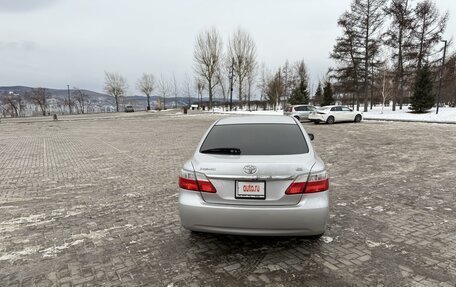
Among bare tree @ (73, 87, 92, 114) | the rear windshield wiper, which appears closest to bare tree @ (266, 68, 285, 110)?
the rear windshield wiper

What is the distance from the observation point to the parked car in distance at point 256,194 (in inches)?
120

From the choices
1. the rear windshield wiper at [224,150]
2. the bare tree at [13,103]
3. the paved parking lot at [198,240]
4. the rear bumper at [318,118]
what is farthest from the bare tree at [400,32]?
the bare tree at [13,103]

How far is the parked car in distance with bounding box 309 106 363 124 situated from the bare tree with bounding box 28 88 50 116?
70.8 meters

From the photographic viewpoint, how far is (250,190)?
3.08 m

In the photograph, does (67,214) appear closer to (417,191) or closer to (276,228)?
(276,228)

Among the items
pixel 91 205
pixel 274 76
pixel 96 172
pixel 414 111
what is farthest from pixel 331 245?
pixel 274 76

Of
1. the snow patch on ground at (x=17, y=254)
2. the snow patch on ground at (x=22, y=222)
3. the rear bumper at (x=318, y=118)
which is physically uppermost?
the rear bumper at (x=318, y=118)

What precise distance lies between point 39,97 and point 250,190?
84039 millimetres

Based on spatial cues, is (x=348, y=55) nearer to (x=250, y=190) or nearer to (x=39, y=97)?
(x=250, y=190)

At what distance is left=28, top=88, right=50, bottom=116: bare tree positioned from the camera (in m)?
72.1

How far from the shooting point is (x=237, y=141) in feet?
12.0

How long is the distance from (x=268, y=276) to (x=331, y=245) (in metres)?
1.09

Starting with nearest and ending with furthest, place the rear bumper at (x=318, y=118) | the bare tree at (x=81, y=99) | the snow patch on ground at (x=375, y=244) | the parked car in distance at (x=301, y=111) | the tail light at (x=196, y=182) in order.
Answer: the tail light at (x=196, y=182) → the snow patch on ground at (x=375, y=244) → the rear bumper at (x=318, y=118) → the parked car in distance at (x=301, y=111) → the bare tree at (x=81, y=99)

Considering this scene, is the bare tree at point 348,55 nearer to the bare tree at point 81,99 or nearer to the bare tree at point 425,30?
the bare tree at point 425,30
